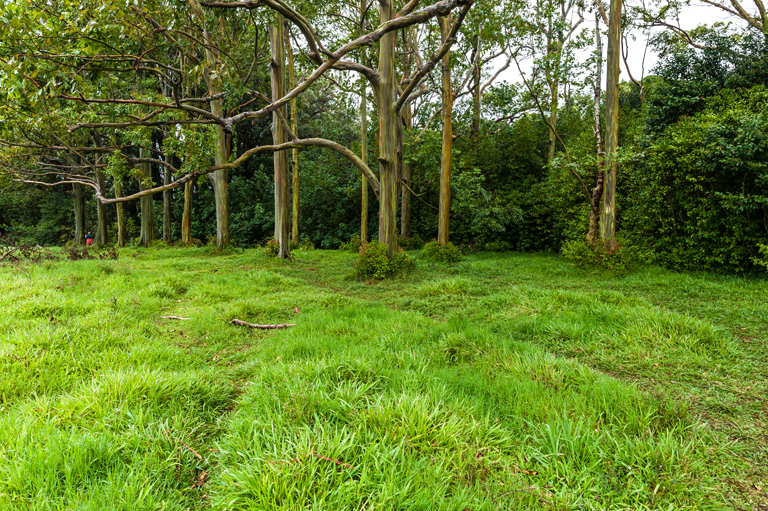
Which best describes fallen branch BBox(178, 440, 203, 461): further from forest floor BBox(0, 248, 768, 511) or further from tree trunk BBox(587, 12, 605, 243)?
tree trunk BBox(587, 12, 605, 243)

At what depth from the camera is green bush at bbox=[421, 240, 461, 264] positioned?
1078cm

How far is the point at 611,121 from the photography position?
26.6 feet

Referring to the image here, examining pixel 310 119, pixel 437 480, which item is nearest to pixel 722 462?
pixel 437 480

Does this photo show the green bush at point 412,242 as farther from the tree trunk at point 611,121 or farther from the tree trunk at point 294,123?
the tree trunk at point 611,121

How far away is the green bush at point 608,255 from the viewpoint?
25.2 feet

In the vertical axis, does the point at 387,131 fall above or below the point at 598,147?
above

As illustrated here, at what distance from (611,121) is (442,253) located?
5345mm

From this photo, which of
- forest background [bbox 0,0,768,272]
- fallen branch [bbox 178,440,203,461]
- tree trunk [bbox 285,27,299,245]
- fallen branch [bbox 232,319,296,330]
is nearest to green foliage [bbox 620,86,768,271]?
forest background [bbox 0,0,768,272]

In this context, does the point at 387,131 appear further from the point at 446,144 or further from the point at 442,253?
the point at 442,253

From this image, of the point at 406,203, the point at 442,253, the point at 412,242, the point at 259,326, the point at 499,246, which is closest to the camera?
the point at 259,326

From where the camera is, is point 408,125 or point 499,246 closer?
point 499,246

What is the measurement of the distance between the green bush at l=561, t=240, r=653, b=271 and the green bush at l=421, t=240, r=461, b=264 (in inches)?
132

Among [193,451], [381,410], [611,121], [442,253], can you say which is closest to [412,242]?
[442,253]

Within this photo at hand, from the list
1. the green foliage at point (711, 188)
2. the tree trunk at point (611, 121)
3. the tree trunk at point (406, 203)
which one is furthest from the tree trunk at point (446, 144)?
the green foliage at point (711, 188)
